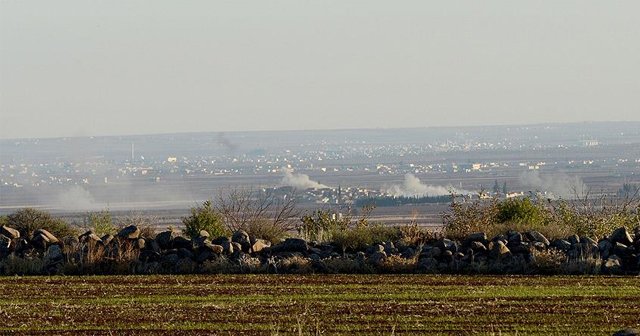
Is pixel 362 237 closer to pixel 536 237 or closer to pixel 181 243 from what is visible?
pixel 536 237

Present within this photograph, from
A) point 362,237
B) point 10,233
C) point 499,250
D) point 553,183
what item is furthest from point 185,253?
point 553,183

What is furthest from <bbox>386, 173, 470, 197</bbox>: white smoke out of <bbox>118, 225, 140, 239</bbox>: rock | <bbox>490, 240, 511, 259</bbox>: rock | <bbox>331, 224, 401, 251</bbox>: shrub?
<bbox>490, 240, 511, 259</bbox>: rock

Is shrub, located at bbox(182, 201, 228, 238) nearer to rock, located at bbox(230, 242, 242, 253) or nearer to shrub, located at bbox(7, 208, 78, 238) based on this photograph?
shrub, located at bbox(7, 208, 78, 238)

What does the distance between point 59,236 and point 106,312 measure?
15.6m

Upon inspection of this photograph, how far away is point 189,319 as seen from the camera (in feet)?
70.3

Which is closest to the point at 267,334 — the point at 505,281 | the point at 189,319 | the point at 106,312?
the point at 189,319

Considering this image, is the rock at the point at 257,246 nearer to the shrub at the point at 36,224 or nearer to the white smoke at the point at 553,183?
the shrub at the point at 36,224

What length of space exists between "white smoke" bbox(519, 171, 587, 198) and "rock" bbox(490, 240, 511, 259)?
336 ft

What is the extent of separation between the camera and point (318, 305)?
76.1 ft

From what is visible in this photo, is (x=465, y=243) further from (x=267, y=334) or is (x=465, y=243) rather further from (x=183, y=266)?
(x=267, y=334)

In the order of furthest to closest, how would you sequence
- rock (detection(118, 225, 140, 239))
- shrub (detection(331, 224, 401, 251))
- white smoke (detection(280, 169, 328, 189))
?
white smoke (detection(280, 169, 328, 189)) < shrub (detection(331, 224, 401, 251)) < rock (detection(118, 225, 140, 239))

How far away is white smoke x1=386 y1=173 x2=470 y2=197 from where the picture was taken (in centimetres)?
14675

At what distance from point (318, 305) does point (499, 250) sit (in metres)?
8.51

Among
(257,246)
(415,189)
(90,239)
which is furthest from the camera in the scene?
(415,189)
